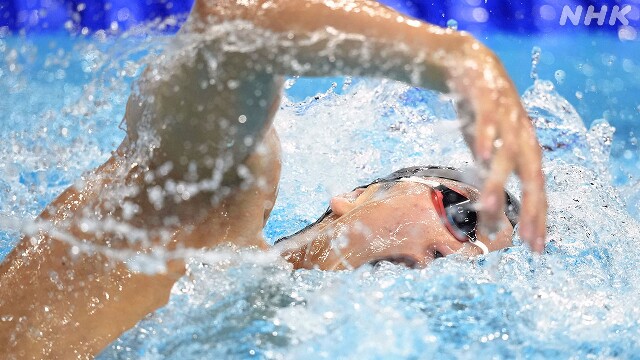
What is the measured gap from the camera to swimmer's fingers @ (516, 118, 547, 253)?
2.21ft

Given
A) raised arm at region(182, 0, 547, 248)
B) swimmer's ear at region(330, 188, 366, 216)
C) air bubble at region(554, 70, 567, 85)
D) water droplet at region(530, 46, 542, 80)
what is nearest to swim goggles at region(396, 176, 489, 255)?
swimmer's ear at region(330, 188, 366, 216)

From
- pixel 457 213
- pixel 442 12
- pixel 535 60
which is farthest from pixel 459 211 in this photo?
pixel 442 12

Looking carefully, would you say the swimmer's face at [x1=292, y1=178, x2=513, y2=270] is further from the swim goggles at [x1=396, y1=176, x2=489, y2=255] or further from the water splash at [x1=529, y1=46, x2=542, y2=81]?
the water splash at [x1=529, y1=46, x2=542, y2=81]

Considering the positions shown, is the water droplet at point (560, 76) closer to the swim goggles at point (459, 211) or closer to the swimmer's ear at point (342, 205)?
the swim goggles at point (459, 211)

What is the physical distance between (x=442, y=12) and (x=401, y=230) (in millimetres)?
1749

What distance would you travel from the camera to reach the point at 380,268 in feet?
3.63

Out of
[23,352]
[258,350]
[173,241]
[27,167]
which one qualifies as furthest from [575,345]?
[27,167]

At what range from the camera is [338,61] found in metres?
0.77

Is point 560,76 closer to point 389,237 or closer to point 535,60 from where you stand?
point 535,60

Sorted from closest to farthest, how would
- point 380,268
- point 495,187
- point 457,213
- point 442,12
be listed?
point 495,187 < point 380,268 < point 457,213 < point 442,12

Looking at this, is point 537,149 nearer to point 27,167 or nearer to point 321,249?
point 321,249

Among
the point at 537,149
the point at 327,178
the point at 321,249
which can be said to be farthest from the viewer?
the point at 327,178

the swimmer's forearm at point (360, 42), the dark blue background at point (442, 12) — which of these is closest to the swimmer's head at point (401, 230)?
the swimmer's forearm at point (360, 42)

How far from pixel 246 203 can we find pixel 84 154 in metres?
1.11
